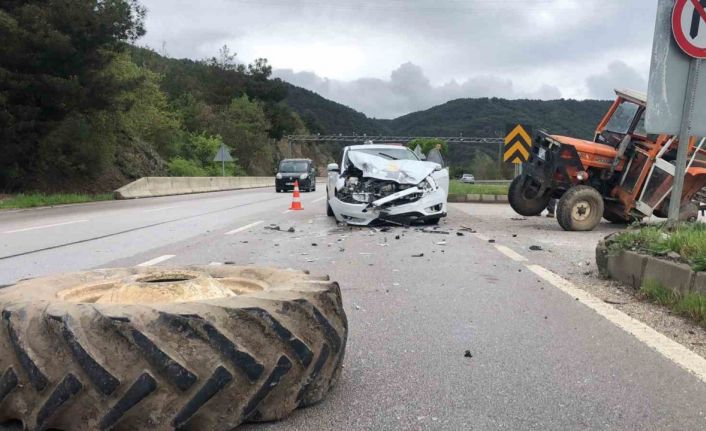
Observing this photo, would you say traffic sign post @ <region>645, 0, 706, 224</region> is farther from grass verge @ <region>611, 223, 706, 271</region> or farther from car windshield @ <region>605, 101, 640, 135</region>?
car windshield @ <region>605, 101, 640, 135</region>

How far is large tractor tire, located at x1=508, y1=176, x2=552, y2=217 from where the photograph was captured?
12.0 metres

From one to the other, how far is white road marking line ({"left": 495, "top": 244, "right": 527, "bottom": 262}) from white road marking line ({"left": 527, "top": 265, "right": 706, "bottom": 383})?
1475 mm

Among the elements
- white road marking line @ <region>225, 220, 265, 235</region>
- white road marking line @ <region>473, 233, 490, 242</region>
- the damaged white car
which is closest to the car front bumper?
the damaged white car

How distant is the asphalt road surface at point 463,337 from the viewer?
2.64 metres

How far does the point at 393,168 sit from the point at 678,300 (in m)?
6.62

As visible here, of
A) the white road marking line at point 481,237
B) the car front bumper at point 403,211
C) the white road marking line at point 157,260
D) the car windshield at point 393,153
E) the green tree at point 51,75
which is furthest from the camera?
the green tree at point 51,75

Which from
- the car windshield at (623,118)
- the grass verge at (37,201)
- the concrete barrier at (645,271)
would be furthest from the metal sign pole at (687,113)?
the grass verge at (37,201)

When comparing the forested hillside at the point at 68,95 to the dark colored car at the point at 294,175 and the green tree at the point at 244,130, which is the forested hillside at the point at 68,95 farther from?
the green tree at the point at 244,130

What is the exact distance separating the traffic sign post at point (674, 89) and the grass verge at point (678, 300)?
1.72m

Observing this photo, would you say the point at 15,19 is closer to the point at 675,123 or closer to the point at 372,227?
the point at 372,227

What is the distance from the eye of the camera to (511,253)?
7.70 m

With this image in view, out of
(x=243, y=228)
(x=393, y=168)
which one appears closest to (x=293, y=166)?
(x=243, y=228)

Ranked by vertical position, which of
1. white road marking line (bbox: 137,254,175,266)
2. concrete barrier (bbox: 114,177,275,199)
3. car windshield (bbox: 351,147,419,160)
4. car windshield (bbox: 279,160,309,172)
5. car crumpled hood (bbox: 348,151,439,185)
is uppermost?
car windshield (bbox: 351,147,419,160)

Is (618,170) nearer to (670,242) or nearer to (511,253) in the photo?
(511,253)
